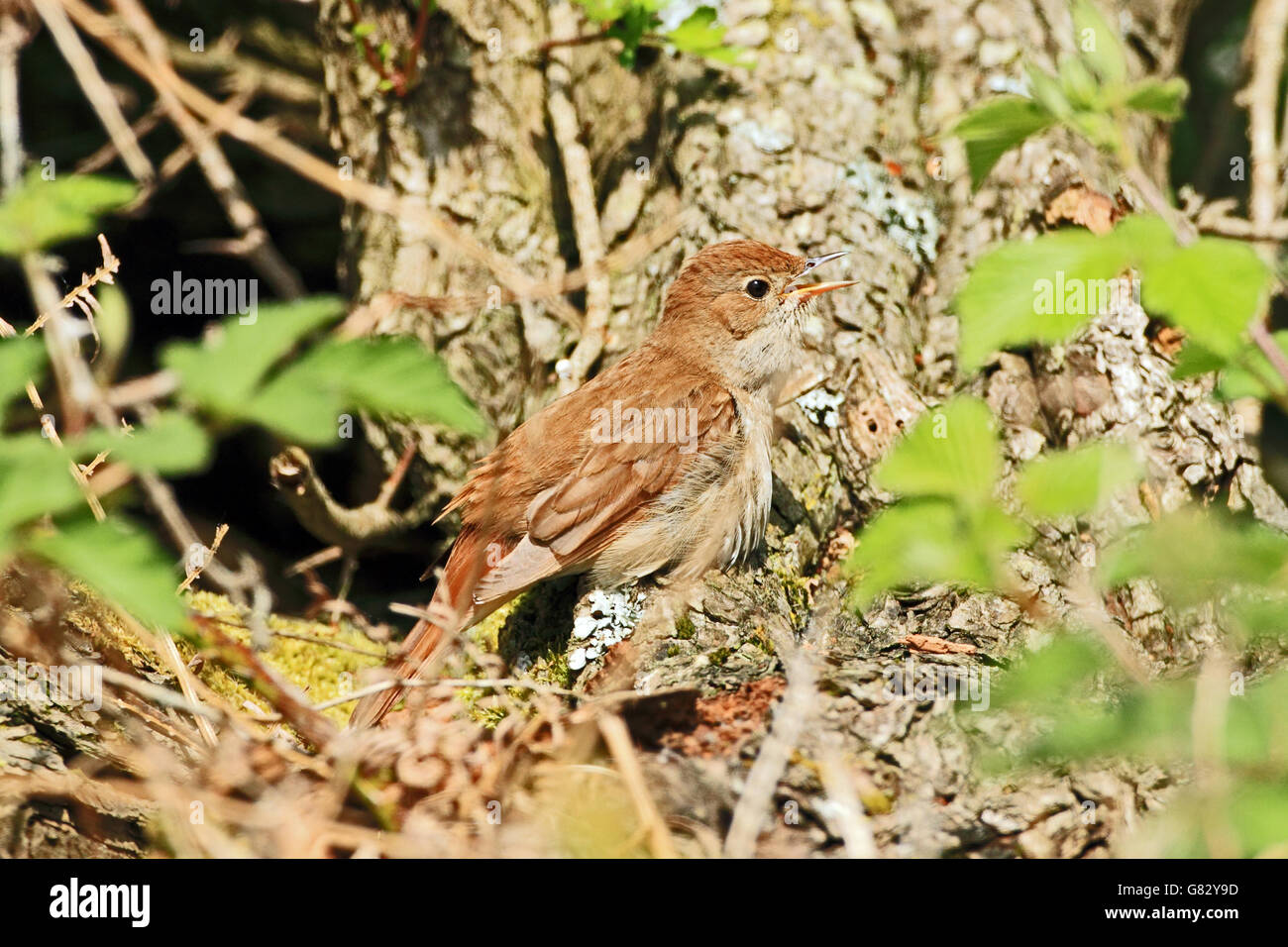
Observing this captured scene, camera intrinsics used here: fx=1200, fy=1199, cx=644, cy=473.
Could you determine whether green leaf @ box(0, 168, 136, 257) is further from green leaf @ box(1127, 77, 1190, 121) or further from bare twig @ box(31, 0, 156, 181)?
green leaf @ box(1127, 77, 1190, 121)

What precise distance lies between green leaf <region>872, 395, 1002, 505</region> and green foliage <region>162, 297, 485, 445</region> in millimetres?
712

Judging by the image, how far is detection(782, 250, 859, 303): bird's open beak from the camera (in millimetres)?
4562

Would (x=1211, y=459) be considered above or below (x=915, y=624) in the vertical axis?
above

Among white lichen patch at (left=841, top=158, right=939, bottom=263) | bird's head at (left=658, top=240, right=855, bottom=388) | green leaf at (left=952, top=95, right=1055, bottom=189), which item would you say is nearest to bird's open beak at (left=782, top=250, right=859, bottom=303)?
bird's head at (left=658, top=240, right=855, bottom=388)

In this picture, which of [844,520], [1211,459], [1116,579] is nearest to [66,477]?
[1116,579]

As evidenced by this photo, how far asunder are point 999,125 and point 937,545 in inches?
32.7

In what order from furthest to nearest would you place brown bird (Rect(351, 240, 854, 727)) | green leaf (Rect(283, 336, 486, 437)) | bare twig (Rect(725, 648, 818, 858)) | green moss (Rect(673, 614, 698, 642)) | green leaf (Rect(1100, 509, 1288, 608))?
1. brown bird (Rect(351, 240, 854, 727))
2. green moss (Rect(673, 614, 698, 642))
3. bare twig (Rect(725, 648, 818, 858))
4. green leaf (Rect(283, 336, 486, 437))
5. green leaf (Rect(1100, 509, 1288, 608))

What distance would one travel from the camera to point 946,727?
2.91m

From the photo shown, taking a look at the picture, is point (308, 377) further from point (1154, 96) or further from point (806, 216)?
point (806, 216)

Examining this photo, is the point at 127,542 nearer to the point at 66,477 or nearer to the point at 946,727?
the point at 66,477

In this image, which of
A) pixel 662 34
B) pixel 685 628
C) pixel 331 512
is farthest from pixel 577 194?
pixel 685 628

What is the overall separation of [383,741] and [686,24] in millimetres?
2967

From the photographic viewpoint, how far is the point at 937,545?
176 centimetres

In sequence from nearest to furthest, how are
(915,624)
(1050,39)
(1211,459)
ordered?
(915,624)
(1211,459)
(1050,39)
